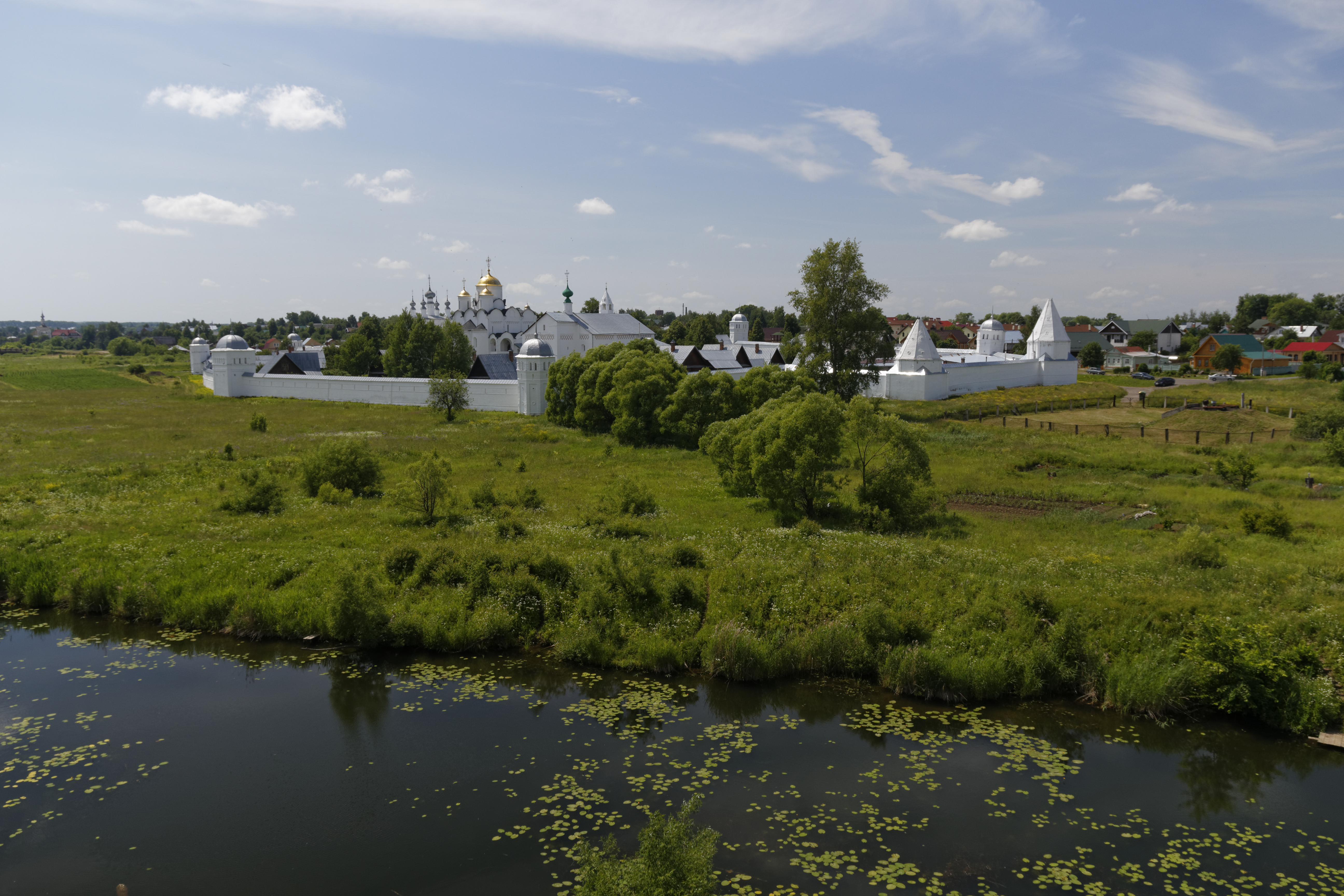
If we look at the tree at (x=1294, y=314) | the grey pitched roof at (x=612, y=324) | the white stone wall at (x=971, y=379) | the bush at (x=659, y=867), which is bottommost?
the bush at (x=659, y=867)

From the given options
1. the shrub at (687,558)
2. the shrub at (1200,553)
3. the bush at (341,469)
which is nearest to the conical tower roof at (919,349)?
the shrub at (1200,553)

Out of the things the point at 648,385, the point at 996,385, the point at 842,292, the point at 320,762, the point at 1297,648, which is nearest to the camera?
the point at 320,762

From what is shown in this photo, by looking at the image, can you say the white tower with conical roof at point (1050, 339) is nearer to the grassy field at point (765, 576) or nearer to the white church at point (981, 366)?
the white church at point (981, 366)

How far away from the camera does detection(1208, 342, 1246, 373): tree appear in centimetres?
6544

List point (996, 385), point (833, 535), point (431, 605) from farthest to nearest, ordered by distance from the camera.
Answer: point (996, 385), point (833, 535), point (431, 605)

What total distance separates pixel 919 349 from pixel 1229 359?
118 feet

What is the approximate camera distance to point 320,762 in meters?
9.26

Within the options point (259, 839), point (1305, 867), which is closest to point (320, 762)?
point (259, 839)

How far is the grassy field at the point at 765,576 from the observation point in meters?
10.9

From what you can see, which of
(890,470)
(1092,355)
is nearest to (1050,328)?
(1092,355)

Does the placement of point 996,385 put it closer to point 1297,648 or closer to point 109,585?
point 1297,648

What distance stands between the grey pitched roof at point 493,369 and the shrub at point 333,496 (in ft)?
82.8

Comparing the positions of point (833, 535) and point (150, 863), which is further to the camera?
point (833, 535)

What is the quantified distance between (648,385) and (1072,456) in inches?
583
